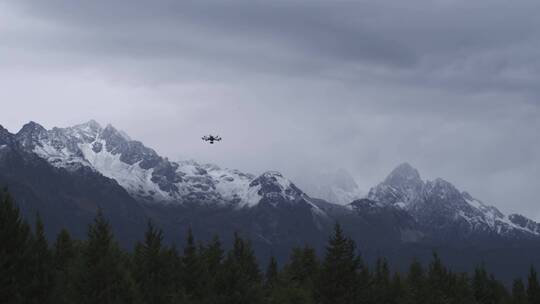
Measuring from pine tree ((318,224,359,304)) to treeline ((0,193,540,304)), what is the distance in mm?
122

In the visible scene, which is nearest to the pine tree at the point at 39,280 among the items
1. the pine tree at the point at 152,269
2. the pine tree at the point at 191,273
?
the pine tree at the point at 152,269

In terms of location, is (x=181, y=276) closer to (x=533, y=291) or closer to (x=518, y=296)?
(x=533, y=291)

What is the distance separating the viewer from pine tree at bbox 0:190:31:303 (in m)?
63.3

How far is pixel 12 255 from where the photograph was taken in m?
64.4

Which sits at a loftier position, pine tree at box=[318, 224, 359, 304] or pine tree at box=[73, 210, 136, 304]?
pine tree at box=[318, 224, 359, 304]

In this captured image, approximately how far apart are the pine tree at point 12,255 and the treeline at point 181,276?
0.24 ft

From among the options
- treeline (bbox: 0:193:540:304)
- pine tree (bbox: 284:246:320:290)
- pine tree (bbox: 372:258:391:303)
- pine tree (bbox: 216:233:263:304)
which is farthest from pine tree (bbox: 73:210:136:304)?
pine tree (bbox: 372:258:391:303)

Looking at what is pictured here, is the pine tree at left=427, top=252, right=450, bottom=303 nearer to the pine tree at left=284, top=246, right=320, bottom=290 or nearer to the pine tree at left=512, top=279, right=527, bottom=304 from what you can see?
the pine tree at left=512, top=279, right=527, bottom=304

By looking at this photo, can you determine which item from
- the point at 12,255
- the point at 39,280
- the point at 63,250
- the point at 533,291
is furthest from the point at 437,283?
the point at 12,255

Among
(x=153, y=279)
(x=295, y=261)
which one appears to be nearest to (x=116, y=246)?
(x=153, y=279)

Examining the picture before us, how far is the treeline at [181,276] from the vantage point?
218 ft

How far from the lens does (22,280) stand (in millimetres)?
65500

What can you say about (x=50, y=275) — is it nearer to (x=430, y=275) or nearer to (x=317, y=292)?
(x=317, y=292)

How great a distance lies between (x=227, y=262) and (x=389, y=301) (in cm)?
4669
